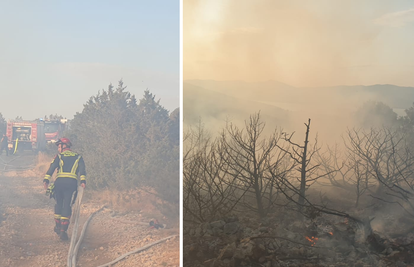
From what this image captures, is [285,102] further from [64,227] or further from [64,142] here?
[64,227]

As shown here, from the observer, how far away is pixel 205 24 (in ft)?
11.2

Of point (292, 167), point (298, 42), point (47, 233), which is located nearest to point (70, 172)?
point (47, 233)

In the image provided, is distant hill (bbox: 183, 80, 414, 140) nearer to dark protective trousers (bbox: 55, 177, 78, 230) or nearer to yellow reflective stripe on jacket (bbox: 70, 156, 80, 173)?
yellow reflective stripe on jacket (bbox: 70, 156, 80, 173)

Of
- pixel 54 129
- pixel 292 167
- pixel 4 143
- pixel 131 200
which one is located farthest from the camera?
pixel 292 167

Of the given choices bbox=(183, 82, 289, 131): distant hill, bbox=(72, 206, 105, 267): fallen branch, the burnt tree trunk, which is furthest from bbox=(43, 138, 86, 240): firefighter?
the burnt tree trunk

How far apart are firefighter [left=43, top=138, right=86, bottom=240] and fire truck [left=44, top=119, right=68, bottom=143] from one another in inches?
1.7

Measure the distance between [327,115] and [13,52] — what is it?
8.25 ft

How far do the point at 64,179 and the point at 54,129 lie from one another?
0.40 m

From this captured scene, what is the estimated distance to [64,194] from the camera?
3146mm

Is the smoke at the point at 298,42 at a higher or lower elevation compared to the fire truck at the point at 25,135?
higher

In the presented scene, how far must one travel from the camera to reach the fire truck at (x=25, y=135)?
3.03 metres

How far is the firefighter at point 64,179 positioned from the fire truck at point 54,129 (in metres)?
0.04

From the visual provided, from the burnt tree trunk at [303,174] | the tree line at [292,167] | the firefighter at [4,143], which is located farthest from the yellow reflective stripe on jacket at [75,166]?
the burnt tree trunk at [303,174]

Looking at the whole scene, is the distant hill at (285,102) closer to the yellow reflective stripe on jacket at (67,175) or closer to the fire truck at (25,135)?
the yellow reflective stripe on jacket at (67,175)
